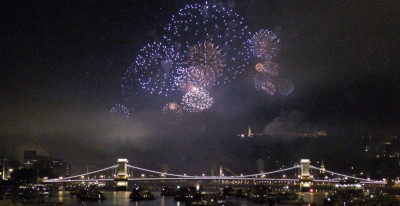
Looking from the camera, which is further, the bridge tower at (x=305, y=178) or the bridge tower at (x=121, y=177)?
the bridge tower at (x=121, y=177)

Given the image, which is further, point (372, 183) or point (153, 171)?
point (153, 171)

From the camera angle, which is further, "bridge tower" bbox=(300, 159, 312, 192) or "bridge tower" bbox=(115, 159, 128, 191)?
"bridge tower" bbox=(115, 159, 128, 191)

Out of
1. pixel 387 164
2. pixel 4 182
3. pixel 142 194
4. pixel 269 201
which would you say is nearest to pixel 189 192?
pixel 142 194

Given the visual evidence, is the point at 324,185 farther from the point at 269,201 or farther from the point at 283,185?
the point at 269,201

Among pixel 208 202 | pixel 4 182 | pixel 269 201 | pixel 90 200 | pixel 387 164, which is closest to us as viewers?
pixel 208 202

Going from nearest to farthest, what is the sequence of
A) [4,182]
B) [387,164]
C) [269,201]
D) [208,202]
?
[208,202]
[269,201]
[4,182]
[387,164]

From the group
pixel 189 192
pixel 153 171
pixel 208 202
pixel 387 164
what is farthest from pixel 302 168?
pixel 208 202

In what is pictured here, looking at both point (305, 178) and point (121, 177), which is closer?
point (305, 178)

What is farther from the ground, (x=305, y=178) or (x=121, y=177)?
(x=121, y=177)
